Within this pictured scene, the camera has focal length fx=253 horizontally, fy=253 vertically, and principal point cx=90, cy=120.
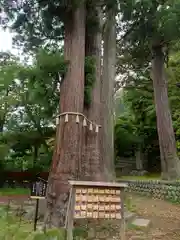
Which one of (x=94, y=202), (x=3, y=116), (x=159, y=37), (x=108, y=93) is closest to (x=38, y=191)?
(x=94, y=202)

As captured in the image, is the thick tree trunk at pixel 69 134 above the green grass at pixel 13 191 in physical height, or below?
above

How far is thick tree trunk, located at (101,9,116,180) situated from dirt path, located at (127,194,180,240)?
1295 millimetres

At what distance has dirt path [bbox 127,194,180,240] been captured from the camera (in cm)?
385

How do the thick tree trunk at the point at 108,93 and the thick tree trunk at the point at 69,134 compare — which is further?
the thick tree trunk at the point at 108,93

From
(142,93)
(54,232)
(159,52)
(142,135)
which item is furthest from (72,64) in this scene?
(142,135)

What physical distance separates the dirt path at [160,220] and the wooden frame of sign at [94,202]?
2.88ft

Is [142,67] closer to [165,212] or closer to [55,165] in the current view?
[165,212]

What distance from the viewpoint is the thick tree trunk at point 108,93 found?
6.87 m

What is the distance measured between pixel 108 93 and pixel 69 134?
2.82 m

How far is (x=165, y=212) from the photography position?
5746mm

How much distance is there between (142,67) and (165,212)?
270 inches

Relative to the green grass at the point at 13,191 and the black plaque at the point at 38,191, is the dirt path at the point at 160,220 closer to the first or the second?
the black plaque at the point at 38,191

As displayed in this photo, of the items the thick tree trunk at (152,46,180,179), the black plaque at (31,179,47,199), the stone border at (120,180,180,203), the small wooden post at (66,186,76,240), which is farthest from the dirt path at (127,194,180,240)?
the thick tree trunk at (152,46,180,179)

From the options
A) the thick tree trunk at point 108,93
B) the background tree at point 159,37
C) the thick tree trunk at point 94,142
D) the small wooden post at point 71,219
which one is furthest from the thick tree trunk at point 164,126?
the small wooden post at point 71,219
